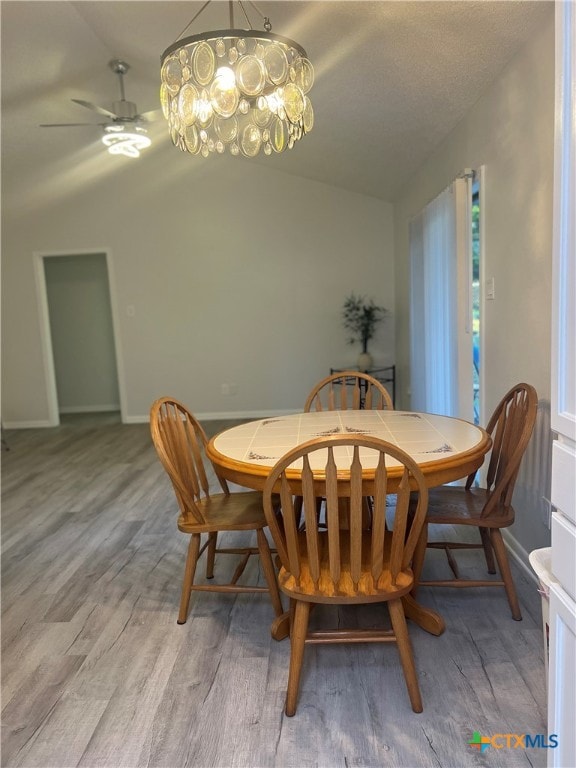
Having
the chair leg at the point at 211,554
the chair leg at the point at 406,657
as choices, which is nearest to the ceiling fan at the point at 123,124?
the chair leg at the point at 211,554

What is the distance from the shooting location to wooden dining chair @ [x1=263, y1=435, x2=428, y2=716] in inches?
57.9

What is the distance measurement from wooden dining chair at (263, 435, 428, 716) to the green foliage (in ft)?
13.7

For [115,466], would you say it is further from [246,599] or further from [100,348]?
[100,348]

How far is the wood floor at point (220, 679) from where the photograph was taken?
4.92 ft

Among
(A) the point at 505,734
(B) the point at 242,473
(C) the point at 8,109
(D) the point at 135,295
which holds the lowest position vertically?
(A) the point at 505,734

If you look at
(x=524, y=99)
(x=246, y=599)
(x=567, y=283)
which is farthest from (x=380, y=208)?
(x=567, y=283)

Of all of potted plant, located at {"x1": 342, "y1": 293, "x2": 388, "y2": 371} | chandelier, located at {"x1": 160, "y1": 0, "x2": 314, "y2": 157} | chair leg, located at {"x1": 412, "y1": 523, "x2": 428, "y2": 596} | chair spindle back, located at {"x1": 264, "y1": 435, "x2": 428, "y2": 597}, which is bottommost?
chair leg, located at {"x1": 412, "y1": 523, "x2": 428, "y2": 596}

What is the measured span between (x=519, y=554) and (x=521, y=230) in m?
1.48

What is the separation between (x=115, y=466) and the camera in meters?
4.44

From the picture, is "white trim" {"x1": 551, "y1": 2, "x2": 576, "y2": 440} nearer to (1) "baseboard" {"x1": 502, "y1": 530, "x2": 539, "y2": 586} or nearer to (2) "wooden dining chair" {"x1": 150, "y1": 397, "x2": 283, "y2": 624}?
(2) "wooden dining chair" {"x1": 150, "y1": 397, "x2": 283, "y2": 624}

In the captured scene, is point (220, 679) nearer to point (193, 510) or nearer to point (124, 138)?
point (193, 510)

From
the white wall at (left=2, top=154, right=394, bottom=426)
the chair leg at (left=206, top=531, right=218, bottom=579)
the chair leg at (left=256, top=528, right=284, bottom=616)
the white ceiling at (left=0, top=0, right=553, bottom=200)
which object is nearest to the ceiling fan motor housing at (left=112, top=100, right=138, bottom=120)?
the white ceiling at (left=0, top=0, right=553, bottom=200)

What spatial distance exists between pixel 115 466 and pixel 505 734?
3.60m

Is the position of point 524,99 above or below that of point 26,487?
above
